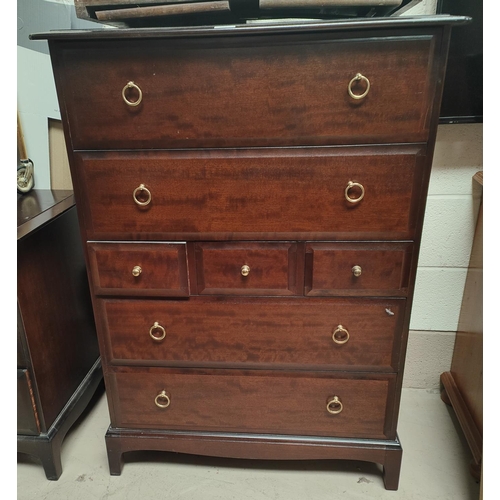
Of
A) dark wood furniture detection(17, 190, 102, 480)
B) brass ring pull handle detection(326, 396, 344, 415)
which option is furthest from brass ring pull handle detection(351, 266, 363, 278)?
dark wood furniture detection(17, 190, 102, 480)

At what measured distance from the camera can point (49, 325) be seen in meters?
1.26

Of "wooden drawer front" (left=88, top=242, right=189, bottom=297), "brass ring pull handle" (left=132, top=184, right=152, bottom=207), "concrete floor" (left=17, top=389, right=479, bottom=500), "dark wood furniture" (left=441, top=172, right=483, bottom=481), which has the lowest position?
"concrete floor" (left=17, top=389, right=479, bottom=500)

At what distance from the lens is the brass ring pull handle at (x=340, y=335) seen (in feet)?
3.54

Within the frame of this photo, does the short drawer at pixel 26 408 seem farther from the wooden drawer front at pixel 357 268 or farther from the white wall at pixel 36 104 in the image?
the wooden drawer front at pixel 357 268

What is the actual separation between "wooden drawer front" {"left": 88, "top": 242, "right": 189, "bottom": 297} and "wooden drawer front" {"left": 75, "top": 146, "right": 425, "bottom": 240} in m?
0.04

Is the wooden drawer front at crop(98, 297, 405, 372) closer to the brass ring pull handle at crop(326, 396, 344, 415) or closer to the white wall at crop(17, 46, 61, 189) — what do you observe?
the brass ring pull handle at crop(326, 396, 344, 415)

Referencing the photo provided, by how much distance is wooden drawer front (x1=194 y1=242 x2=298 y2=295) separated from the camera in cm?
103

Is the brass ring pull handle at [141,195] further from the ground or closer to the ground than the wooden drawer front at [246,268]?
further from the ground

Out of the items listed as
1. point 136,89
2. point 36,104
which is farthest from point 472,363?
point 36,104

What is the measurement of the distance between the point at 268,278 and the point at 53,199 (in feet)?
2.54

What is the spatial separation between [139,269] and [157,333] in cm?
20

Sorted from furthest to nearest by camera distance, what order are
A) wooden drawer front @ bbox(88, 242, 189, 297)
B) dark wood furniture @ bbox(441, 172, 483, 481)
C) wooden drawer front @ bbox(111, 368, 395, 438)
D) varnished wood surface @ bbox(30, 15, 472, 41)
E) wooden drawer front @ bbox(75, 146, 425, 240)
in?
dark wood furniture @ bbox(441, 172, 483, 481) → wooden drawer front @ bbox(111, 368, 395, 438) → wooden drawer front @ bbox(88, 242, 189, 297) → wooden drawer front @ bbox(75, 146, 425, 240) → varnished wood surface @ bbox(30, 15, 472, 41)

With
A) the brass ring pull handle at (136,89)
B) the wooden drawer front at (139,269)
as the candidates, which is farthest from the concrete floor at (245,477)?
the brass ring pull handle at (136,89)

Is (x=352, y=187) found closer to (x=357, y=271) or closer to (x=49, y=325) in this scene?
(x=357, y=271)
